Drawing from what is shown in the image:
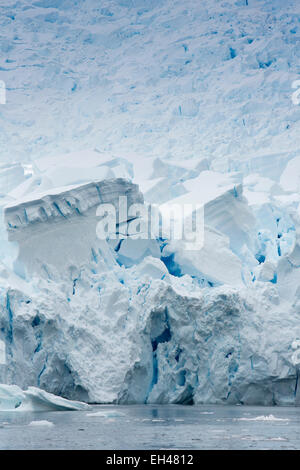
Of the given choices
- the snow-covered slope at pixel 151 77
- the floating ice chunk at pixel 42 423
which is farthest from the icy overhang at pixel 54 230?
the snow-covered slope at pixel 151 77

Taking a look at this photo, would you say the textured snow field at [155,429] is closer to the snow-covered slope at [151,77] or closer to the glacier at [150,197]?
the glacier at [150,197]

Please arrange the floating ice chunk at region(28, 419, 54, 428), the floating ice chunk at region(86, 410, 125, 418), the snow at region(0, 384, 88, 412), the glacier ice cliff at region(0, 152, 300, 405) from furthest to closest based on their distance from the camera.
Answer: the glacier ice cliff at region(0, 152, 300, 405)
the snow at region(0, 384, 88, 412)
the floating ice chunk at region(86, 410, 125, 418)
the floating ice chunk at region(28, 419, 54, 428)

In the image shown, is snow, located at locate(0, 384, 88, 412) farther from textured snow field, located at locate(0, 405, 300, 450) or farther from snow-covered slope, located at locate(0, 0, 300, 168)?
snow-covered slope, located at locate(0, 0, 300, 168)

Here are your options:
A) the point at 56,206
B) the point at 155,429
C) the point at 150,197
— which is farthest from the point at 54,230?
the point at 155,429

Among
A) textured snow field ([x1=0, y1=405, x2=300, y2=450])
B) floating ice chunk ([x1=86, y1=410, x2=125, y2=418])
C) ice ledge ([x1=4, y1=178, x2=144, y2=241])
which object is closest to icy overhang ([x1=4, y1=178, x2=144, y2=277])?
ice ledge ([x1=4, y1=178, x2=144, y2=241])

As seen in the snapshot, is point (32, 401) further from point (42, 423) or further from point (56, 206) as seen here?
point (56, 206)

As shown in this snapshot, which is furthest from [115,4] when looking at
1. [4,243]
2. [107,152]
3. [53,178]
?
[4,243]
